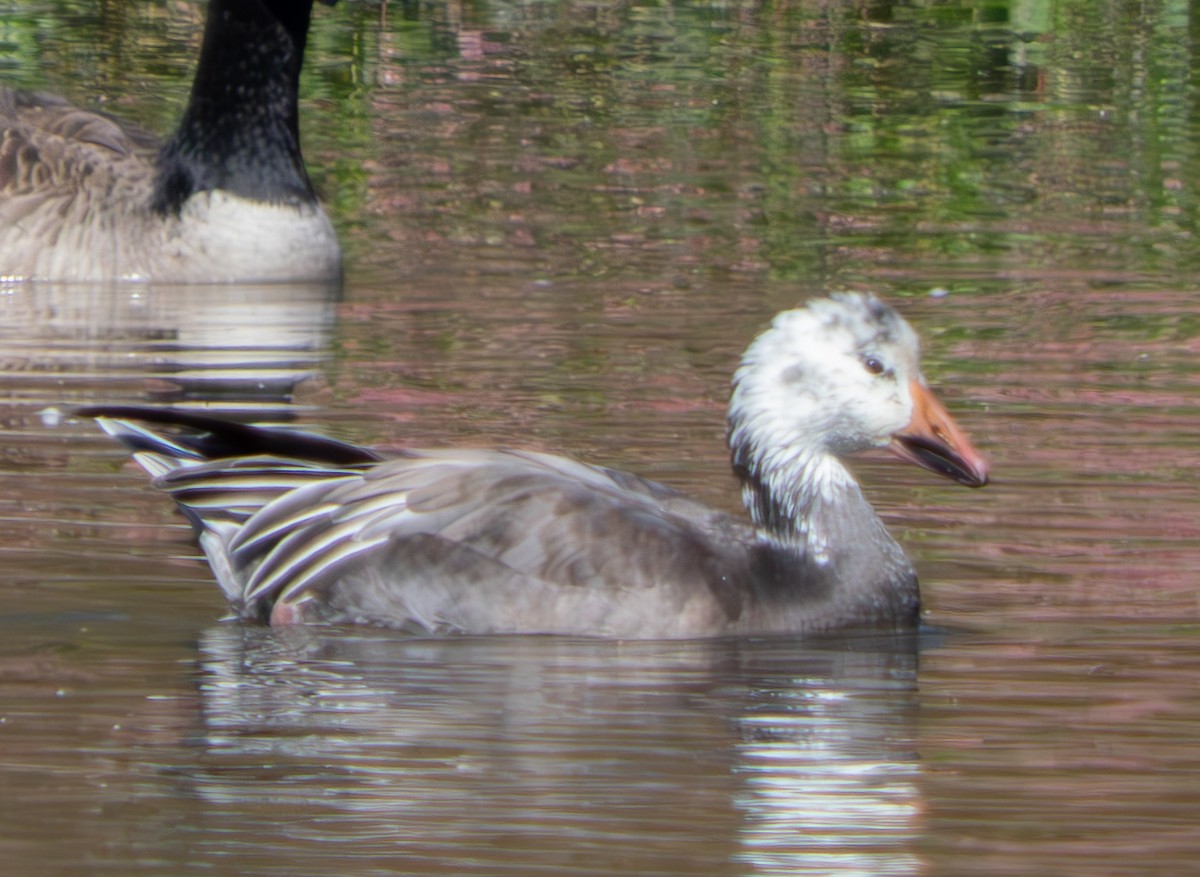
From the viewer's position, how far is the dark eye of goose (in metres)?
7.13

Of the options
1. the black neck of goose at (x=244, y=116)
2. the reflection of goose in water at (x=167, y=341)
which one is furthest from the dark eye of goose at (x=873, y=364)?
the black neck of goose at (x=244, y=116)

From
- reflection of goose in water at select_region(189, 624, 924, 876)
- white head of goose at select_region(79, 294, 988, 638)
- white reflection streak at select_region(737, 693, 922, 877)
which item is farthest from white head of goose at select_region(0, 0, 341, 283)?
white reflection streak at select_region(737, 693, 922, 877)

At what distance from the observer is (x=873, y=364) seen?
23.4 feet

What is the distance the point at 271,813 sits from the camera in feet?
17.2

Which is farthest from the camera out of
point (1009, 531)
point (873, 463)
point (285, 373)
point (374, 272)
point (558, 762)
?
point (374, 272)

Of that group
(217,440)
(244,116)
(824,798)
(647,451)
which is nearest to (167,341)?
(244,116)

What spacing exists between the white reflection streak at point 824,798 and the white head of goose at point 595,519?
686 millimetres

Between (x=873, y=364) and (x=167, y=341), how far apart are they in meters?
4.36

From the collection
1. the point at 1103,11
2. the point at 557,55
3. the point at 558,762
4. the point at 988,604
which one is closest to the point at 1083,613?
the point at 988,604

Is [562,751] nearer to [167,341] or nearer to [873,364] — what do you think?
[873,364]

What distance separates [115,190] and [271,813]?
7565mm

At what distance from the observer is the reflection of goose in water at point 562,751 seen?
5.09m

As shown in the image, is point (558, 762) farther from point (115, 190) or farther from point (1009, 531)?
point (115, 190)

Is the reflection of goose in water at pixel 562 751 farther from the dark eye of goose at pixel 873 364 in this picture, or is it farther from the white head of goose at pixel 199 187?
the white head of goose at pixel 199 187
